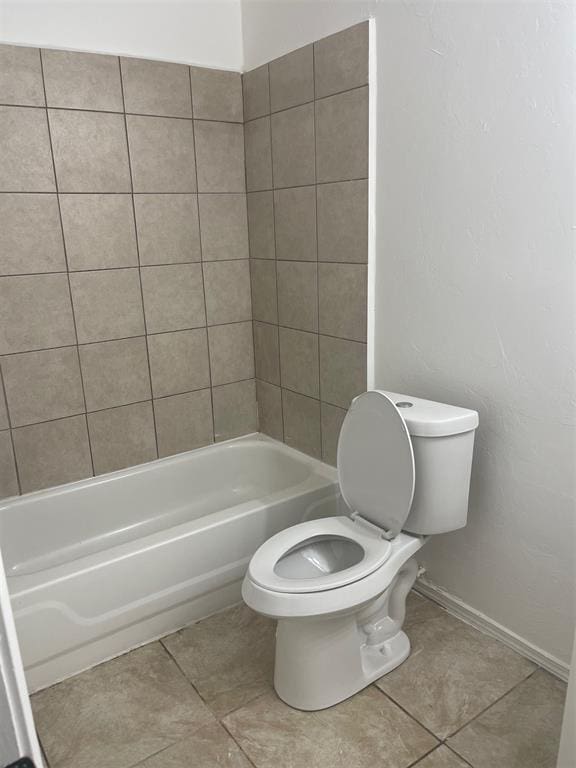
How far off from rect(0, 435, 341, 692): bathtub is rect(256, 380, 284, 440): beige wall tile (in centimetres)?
6

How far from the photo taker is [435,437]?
1.74m

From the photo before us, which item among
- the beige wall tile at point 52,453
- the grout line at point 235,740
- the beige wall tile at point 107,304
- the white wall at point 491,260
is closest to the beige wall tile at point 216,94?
the white wall at point 491,260

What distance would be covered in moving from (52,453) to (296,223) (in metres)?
1.31

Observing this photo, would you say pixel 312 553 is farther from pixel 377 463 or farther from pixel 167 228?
pixel 167 228

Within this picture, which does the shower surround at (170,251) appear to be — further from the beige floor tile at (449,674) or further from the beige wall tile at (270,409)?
the beige floor tile at (449,674)

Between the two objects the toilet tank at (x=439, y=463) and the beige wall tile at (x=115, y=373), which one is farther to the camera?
the beige wall tile at (x=115, y=373)

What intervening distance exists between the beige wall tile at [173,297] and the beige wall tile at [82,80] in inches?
24.4

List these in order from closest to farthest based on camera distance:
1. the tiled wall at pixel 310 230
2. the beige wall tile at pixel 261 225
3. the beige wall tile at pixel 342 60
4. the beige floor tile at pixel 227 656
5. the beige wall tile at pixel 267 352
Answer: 1. the beige floor tile at pixel 227 656
2. the beige wall tile at pixel 342 60
3. the tiled wall at pixel 310 230
4. the beige wall tile at pixel 261 225
5. the beige wall tile at pixel 267 352

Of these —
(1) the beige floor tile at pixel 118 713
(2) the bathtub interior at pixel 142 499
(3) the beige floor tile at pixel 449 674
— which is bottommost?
(1) the beige floor tile at pixel 118 713

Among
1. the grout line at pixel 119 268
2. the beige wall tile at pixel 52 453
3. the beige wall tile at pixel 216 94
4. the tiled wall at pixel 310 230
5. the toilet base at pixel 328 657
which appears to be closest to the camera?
the toilet base at pixel 328 657

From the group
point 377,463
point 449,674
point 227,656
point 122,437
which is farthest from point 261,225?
point 449,674

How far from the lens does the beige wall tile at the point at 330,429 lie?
241cm

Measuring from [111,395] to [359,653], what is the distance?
136 cm

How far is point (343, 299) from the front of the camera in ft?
7.41
